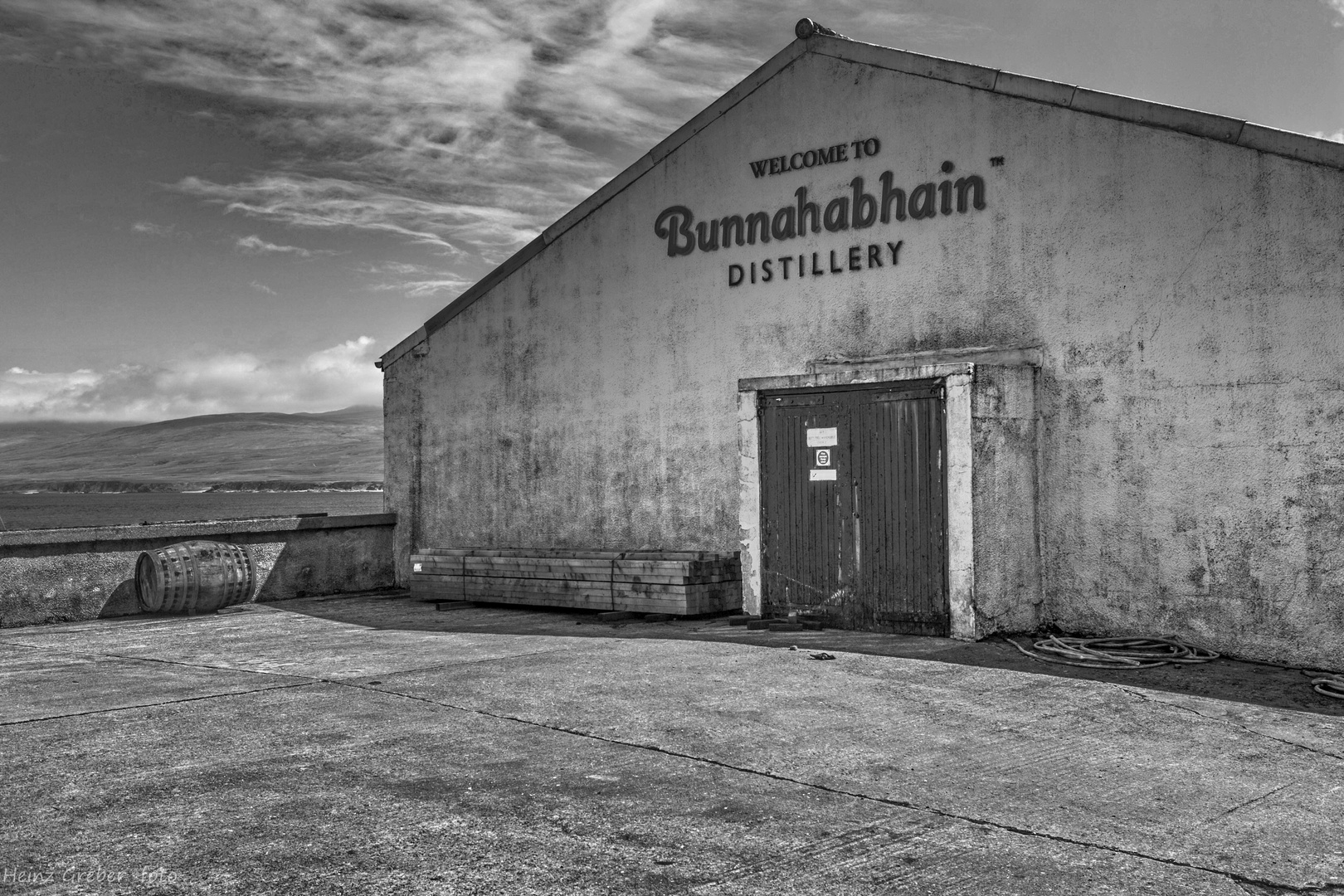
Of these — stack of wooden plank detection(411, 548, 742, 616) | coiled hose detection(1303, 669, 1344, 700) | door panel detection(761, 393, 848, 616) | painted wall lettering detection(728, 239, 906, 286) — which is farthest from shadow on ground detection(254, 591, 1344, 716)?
painted wall lettering detection(728, 239, 906, 286)

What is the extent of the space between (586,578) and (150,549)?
584cm

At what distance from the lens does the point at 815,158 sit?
1315cm

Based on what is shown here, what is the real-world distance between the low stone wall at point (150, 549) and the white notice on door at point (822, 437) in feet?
25.4

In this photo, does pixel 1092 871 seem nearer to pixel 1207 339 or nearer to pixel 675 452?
pixel 1207 339

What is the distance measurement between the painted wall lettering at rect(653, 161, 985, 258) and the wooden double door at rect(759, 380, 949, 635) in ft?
7.08

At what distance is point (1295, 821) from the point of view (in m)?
5.34

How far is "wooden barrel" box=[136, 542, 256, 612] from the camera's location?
13781mm

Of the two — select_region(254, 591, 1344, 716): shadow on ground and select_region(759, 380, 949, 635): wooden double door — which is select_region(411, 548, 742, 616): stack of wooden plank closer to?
select_region(254, 591, 1344, 716): shadow on ground

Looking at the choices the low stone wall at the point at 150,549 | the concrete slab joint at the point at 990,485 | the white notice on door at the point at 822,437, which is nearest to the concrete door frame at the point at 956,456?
the concrete slab joint at the point at 990,485


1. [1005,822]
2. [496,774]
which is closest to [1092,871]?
[1005,822]

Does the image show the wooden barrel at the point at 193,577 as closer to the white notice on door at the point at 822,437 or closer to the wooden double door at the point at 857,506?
the wooden double door at the point at 857,506

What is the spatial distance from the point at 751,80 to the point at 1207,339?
6.41 m

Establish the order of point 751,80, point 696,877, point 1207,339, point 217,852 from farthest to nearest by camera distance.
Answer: point 751,80
point 1207,339
point 217,852
point 696,877

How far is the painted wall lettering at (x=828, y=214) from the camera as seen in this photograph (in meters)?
12.0
